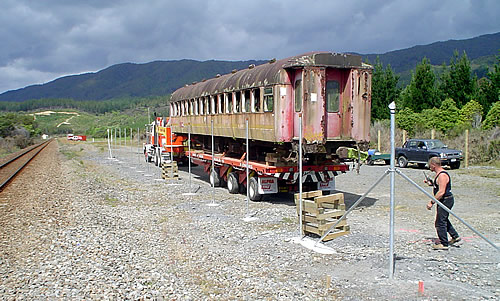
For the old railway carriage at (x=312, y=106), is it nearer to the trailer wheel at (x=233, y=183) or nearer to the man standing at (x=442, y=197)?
the trailer wheel at (x=233, y=183)

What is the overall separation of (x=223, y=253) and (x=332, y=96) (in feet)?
19.9

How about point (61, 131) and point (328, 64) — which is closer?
point (328, 64)

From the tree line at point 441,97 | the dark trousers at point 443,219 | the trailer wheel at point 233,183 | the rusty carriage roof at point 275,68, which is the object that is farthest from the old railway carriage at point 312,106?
the tree line at point 441,97

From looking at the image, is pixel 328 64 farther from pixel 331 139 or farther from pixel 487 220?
pixel 487 220

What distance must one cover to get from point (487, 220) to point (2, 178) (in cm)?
2158

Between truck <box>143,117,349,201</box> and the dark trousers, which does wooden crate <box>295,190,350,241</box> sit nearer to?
the dark trousers

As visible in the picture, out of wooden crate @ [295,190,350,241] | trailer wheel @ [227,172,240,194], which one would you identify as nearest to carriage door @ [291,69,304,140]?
wooden crate @ [295,190,350,241]

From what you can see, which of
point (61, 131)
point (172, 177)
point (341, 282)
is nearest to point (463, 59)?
point (172, 177)

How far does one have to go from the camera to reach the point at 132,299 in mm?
6531

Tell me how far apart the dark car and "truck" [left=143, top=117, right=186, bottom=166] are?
12.7 meters

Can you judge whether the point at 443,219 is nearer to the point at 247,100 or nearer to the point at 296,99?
the point at 296,99

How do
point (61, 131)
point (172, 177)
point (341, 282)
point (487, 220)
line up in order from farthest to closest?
1. point (61, 131)
2. point (172, 177)
3. point (487, 220)
4. point (341, 282)

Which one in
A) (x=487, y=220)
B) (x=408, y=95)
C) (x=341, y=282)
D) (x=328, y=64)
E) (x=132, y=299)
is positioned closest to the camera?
(x=132, y=299)

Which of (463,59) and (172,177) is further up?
(463,59)
